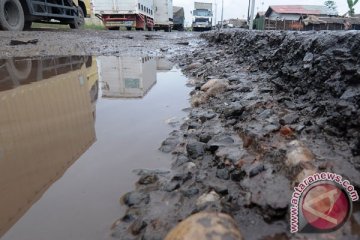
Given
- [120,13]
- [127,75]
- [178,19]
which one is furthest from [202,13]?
[127,75]

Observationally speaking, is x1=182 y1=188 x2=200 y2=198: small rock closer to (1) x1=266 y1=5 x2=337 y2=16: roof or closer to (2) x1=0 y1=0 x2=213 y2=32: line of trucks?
(2) x1=0 y1=0 x2=213 y2=32: line of trucks

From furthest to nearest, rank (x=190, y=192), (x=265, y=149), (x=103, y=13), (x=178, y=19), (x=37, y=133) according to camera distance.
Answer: (x=178, y=19) < (x=103, y=13) < (x=37, y=133) < (x=265, y=149) < (x=190, y=192)

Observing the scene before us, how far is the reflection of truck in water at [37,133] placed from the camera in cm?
167

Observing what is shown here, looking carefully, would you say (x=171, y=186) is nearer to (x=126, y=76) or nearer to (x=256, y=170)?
(x=256, y=170)

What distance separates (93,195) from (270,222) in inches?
36.3

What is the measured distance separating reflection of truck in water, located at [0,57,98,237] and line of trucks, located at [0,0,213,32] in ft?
19.3

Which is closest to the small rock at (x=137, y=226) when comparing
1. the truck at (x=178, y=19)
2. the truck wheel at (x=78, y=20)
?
the truck wheel at (x=78, y=20)

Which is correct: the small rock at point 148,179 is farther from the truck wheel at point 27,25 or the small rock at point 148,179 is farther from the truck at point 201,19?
the truck at point 201,19

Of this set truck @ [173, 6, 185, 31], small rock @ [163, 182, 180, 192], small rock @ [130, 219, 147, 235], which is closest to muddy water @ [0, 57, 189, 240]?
A: small rock @ [130, 219, 147, 235]

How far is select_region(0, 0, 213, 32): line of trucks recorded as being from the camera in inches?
360

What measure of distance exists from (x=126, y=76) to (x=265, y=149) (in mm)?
3610

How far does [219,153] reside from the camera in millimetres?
1979

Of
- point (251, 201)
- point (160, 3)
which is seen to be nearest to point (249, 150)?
point (251, 201)

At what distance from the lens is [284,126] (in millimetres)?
2088
